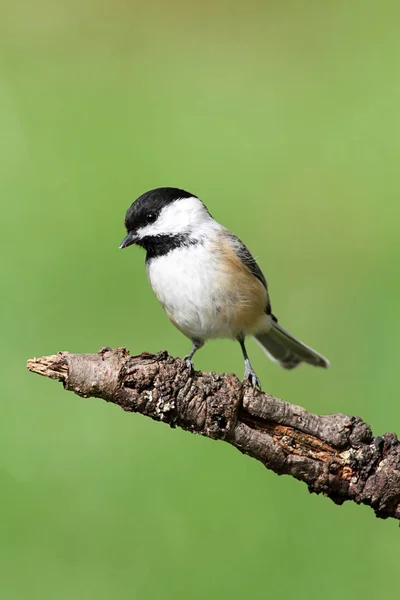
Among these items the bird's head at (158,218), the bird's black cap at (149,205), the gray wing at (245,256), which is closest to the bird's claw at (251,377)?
the gray wing at (245,256)

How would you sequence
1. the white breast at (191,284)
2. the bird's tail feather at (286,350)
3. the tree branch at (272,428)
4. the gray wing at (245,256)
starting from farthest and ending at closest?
the bird's tail feather at (286,350), the gray wing at (245,256), the white breast at (191,284), the tree branch at (272,428)

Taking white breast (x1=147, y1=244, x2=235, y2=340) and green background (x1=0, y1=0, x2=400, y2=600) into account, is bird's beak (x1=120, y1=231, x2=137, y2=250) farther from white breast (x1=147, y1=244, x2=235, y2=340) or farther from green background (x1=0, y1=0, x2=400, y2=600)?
green background (x1=0, y1=0, x2=400, y2=600)

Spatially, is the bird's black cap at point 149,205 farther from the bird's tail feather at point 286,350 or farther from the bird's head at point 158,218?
the bird's tail feather at point 286,350

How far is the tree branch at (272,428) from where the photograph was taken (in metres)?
2.36

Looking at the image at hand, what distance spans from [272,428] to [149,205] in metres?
1.07

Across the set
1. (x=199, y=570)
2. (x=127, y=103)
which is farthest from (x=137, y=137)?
(x=199, y=570)

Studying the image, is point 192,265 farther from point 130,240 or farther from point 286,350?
point 286,350

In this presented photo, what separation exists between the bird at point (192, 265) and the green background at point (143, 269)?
728 mm

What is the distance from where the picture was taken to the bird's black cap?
10.4 feet

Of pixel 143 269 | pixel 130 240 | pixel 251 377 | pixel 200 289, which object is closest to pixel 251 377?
pixel 251 377

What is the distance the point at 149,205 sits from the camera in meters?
3.21

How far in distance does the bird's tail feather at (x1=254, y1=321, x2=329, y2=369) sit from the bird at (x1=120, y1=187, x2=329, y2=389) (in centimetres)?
48

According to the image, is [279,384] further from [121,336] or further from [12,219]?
[12,219]

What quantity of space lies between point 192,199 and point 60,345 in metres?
A: 1.13
